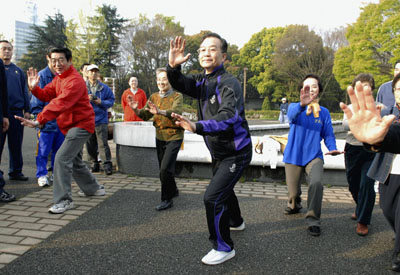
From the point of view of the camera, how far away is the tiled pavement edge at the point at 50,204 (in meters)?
3.45

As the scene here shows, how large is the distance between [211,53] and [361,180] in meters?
2.48

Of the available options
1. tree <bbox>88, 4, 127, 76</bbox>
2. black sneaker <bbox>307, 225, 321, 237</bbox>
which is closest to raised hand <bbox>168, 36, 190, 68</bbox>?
black sneaker <bbox>307, 225, 321, 237</bbox>

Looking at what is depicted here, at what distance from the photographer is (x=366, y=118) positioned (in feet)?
5.90

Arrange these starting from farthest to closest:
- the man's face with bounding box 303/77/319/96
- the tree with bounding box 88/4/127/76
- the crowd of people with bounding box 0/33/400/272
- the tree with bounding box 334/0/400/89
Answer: the tree with bounding box 88/4/127/76
the tree with bounding box 334/0/400/89
the man's face with bounding box 303/77/319/96
the crowd of people with bounding box 0/33/400/272

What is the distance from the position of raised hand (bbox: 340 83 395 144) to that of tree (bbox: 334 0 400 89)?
30.7 metres

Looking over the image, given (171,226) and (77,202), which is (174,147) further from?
(77,202)

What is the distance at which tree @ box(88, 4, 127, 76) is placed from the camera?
39.6 metres

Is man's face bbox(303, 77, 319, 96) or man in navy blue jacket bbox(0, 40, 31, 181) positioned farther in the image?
man in navy blue jacket bbox(0, 40, 31, 181)

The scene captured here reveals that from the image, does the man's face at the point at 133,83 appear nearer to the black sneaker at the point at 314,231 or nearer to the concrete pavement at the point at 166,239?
the concrete pavement at the point at 166,239

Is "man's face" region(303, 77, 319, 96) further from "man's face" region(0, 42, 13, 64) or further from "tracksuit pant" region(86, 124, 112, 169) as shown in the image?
"man's face" region(0, 42, 13, 64)

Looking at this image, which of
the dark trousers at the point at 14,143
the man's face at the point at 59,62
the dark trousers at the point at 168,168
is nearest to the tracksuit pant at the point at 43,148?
the dark trousers at the point at 14,143

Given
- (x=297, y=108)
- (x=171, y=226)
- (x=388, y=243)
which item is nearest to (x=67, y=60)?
(x=171, y=226)

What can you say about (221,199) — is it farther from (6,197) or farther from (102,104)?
(102,104)

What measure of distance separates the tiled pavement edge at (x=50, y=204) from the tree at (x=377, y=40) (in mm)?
27439
